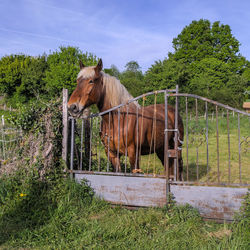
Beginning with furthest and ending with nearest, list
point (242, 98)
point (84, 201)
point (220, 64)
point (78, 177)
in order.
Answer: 1. point (220, 64)
2. point (242, 98)
3. point (78, 177)
4. point (84, 201)

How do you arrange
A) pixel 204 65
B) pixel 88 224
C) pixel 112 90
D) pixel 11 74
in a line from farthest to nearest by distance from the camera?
pixel 11 74 → pixel 204 65 → pixel 112 90 → pixel 88 224

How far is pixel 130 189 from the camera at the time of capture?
4.02 meters

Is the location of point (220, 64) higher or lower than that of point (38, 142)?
higher

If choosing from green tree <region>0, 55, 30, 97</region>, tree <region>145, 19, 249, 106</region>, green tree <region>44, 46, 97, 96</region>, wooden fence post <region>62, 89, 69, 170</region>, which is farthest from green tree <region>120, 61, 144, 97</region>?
wooden fence post <region>62, 89, 69, 170</region>

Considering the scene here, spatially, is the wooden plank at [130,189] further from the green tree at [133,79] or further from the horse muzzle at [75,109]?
the green tree at [133,79]

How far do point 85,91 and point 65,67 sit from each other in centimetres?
2880

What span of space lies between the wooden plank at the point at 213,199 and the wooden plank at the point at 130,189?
0.26m

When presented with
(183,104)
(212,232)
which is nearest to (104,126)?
(212,232)

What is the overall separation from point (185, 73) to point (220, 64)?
7280 millimetres

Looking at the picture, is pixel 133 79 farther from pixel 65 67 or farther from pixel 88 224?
pixel 88 224

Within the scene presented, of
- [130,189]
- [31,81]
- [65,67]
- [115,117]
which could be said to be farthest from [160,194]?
[31,81]

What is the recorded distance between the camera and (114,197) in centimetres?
413

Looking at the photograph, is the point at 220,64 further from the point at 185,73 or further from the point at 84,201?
the point at 84,201

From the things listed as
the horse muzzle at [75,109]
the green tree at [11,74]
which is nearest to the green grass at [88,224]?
the horse muzzle at [75,109]
